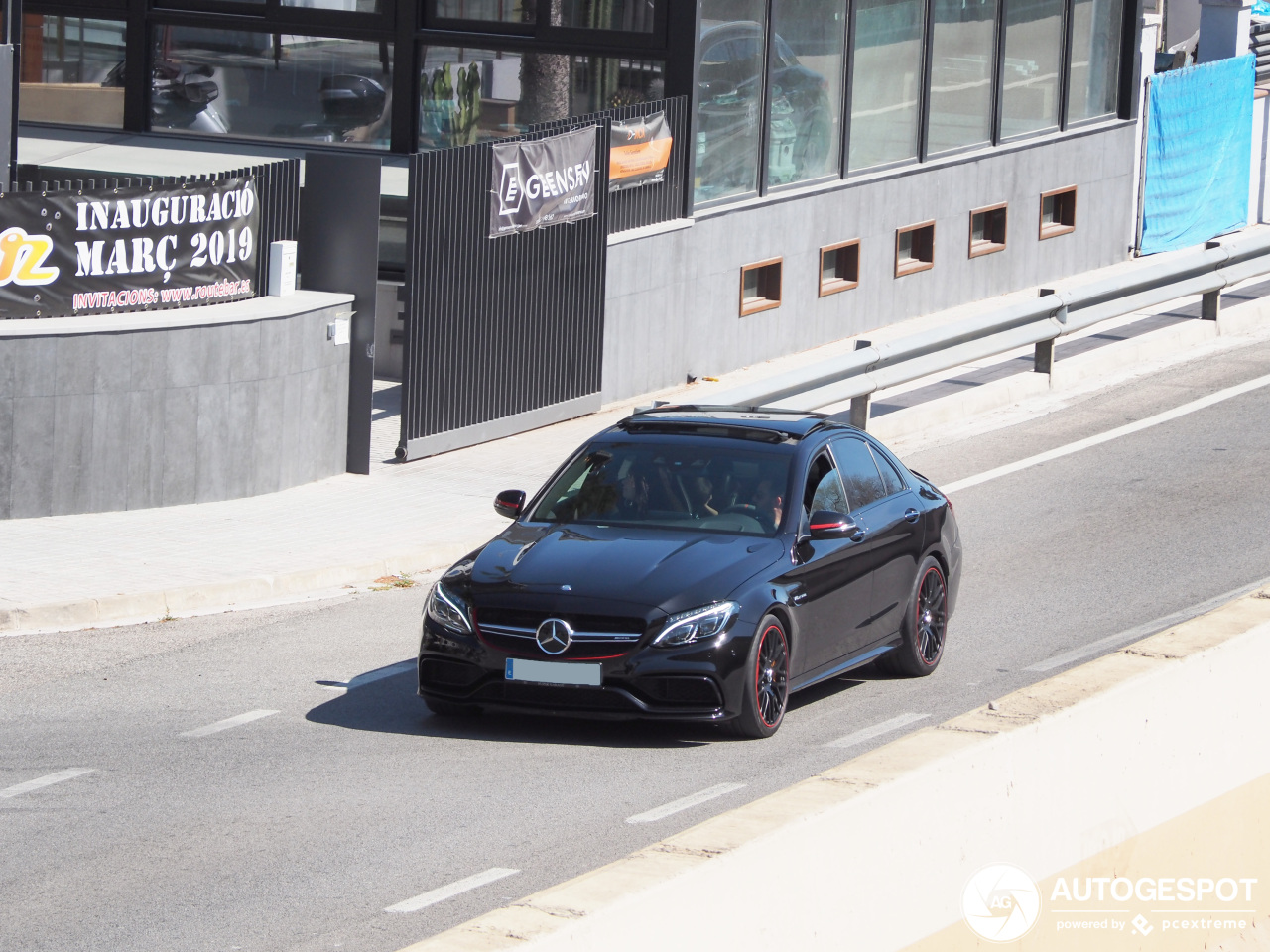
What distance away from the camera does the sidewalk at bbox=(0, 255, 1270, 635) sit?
39.3 ft

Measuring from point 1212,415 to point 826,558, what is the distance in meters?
9.04

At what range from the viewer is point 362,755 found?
9.21m

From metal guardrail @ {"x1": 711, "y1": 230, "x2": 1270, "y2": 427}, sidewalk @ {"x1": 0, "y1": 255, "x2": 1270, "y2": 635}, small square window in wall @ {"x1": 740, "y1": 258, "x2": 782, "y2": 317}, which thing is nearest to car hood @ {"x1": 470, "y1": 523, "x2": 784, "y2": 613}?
sidewalk @ {"x1": 0, "y1": 255, "x2": 1270, "y2": 635}

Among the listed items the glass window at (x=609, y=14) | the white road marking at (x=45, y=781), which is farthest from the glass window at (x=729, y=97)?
the white road marking at (x=45, y=781)

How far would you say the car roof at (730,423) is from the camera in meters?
10.7

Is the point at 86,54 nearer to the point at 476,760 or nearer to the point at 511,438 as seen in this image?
the point at 511,438

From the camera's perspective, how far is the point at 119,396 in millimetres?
13977

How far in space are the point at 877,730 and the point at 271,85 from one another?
50.7 ft

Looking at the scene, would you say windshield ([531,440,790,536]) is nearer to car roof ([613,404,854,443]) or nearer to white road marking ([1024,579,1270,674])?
car roof ([613,404,854,443])

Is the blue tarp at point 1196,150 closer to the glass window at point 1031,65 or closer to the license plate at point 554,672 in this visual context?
the glass window at point 1031,65

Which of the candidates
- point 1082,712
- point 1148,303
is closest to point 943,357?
point 1148,303

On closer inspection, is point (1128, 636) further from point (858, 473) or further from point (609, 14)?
point (609, 14)

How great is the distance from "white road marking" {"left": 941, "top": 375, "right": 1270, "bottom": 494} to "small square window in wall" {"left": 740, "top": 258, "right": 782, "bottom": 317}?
4.27 m

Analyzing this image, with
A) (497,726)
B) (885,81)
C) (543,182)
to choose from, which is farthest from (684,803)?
(885,81)
